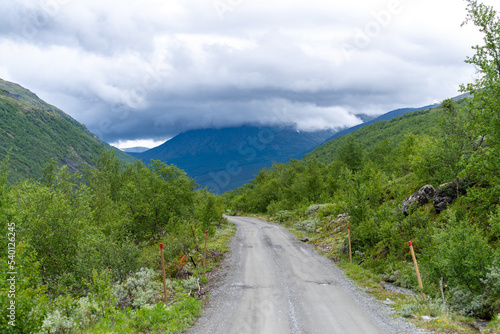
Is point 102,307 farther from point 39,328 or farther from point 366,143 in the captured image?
point 366,143

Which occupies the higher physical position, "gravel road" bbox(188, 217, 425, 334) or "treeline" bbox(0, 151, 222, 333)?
"treeline" bbox(0, 151, 222, 333)

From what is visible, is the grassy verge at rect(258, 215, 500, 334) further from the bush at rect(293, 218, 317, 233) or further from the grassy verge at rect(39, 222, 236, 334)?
the bush at rect(293, 218, 317, 233)

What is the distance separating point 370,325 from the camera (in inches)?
407

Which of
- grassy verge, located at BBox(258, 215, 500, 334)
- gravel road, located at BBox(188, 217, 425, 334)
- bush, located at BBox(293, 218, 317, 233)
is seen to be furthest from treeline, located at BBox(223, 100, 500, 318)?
gravel road, located at BBox(188, 217, 425, 334)

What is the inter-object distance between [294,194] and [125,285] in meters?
51.2

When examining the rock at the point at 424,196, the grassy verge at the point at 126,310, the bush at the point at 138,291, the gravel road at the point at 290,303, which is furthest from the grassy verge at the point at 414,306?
the bush at the point at 138,291

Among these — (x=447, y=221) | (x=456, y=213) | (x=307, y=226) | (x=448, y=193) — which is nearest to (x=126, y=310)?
(x=447, y=221)

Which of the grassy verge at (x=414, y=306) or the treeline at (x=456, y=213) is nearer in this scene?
the grassy verge at (x=414, y=306)

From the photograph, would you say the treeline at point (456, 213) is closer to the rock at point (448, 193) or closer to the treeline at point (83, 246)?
the rock at point (448, 193)

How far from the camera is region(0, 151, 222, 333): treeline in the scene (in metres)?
8.41

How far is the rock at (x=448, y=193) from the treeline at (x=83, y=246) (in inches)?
701

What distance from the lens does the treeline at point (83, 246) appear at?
8414mm

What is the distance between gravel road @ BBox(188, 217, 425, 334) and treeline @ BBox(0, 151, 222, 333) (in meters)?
2.26

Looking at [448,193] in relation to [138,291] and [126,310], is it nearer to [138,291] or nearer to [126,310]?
[138,291]
